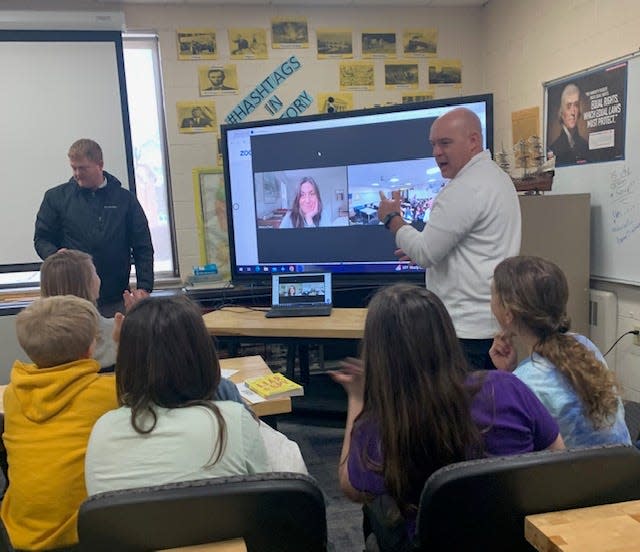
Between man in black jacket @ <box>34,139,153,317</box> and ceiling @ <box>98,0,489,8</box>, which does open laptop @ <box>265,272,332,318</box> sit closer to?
man in black jacket @ <box>34,139,153,317</box>

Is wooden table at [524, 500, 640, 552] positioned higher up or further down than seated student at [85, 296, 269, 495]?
further down

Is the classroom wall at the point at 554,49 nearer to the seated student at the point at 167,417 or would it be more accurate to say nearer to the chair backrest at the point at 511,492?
the chair backrest at the point at 511,492

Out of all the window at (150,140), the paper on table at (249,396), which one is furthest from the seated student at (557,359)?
the window at (150,140)

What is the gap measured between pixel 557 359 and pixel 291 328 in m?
1.43

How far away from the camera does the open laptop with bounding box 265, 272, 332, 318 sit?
283 cm

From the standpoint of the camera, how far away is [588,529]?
0.85m

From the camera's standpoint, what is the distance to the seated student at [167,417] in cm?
107

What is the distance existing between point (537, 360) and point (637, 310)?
5.88ft

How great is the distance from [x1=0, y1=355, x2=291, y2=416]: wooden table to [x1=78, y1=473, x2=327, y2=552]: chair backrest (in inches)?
31.8

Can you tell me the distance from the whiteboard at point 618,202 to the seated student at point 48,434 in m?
2.50

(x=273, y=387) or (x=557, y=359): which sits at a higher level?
(x=557, y=359)

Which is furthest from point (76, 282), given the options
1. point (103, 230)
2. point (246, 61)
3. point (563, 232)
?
point (563, 232)

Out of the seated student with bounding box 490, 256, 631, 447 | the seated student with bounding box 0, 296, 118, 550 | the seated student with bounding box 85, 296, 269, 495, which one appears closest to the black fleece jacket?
the seated student with bounding box 0, 296, 118, 550

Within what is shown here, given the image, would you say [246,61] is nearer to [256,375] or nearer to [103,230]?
[103,230]
